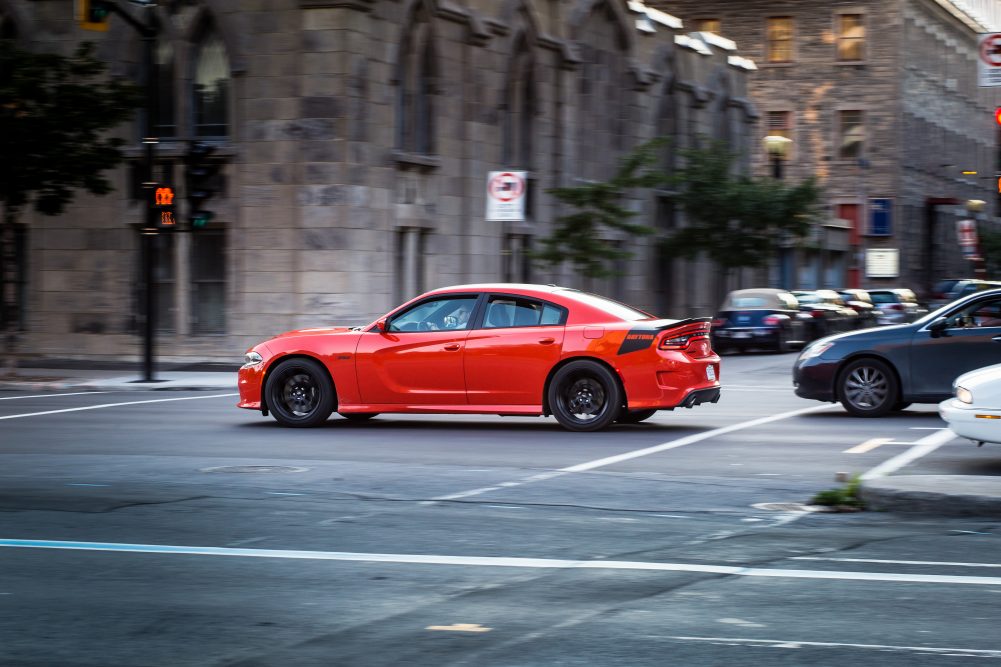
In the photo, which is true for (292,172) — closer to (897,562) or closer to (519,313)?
(519,313)

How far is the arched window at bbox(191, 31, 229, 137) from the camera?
3152cm

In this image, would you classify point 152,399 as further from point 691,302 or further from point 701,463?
point 691,302

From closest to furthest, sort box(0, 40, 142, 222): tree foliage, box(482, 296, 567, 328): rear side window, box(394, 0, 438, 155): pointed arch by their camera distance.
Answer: box(482, 296, 567, 328): rear side window → box(0, 40, 142, 222): tree foliage → box(394, 0, 438, 155): pointed arch

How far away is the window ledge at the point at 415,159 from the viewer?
1240 inches

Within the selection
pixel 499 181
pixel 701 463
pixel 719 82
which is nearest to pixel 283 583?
pixel 701 463

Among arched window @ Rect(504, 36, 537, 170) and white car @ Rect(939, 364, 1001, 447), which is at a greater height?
arched window @ Rect(504, 36, 537, 170)

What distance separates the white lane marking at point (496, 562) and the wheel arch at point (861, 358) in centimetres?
1008

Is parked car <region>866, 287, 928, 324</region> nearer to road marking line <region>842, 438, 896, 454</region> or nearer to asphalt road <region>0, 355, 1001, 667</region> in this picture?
road marking line <region>842, 438, 896, 454</region>

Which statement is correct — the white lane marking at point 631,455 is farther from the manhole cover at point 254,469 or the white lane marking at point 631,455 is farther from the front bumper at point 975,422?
the front bumper at point 975,422

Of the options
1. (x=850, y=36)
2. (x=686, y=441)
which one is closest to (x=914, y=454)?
(x=686, y=441)

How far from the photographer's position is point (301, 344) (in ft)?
53.8

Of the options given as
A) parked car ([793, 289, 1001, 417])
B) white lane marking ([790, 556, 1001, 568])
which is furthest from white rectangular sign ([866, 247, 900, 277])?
white lane marking ([790, 556, 1001, 568])

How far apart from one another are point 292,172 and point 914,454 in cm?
1866

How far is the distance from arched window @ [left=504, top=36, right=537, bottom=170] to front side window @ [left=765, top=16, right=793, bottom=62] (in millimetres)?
37352
